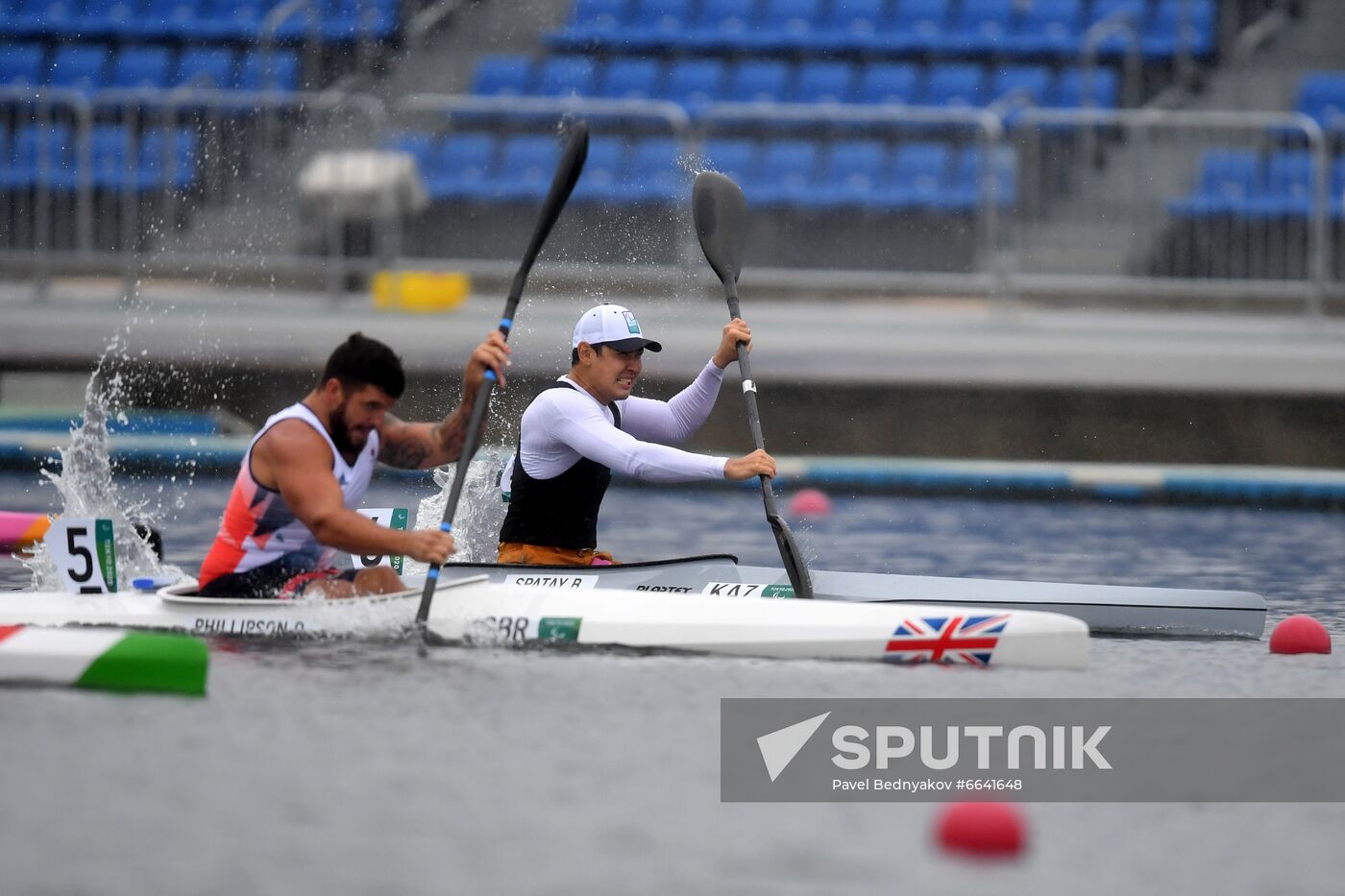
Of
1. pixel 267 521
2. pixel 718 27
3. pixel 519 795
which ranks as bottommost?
pixel 519 795

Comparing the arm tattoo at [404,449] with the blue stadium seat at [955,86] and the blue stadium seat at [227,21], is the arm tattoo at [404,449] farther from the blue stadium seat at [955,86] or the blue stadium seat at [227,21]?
the blue stadium seat at [227,21]

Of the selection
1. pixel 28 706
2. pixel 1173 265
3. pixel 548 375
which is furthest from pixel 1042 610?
pixel 1173 265

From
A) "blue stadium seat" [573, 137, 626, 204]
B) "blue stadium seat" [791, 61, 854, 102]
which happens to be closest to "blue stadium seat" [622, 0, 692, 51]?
"blue stadium seat" [791, 61, 854, 102]

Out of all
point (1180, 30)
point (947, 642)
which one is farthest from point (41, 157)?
point (947, 642)

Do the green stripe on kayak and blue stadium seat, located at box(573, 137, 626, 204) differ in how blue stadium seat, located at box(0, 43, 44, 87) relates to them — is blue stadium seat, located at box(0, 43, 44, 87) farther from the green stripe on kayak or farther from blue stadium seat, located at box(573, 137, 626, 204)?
the green stripe on kayak

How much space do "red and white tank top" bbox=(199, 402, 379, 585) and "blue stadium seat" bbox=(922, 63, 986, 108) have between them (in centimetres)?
1104

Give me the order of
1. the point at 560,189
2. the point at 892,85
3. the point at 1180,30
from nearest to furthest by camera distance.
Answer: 1. the point at 560,189
2. the point at 1180,30
3. the point at 892,85

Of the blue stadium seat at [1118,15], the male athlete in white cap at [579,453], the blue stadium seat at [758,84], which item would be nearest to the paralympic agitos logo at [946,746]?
the male athlete in white cap at [579,453]

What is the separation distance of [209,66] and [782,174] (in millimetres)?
5599

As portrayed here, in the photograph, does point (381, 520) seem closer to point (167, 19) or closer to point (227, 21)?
point (227, 21)

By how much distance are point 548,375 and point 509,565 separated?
4929mm

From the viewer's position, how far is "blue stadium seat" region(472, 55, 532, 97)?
17.8 metres

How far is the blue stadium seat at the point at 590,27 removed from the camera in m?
18.2

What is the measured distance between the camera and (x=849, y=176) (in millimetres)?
14875
